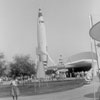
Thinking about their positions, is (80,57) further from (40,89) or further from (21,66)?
(40,89)

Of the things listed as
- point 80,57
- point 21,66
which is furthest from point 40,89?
point 80,57

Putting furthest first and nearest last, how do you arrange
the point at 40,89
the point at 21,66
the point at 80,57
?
the point at 80,57 < the point at 21,66 < the point at 40,89

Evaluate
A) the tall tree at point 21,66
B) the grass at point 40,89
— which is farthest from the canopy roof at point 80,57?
the grass at point 40,89

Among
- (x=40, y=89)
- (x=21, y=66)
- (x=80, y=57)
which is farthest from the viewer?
(x=80, y=57)

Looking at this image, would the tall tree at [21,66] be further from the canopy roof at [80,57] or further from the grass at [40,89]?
the canopy roof at [80,57]

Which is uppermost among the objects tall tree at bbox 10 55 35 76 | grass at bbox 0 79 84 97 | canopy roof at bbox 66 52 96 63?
canopy roof at bbox 66 52 96 63

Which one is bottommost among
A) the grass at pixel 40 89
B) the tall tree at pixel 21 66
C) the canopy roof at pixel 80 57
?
the grass at pixel 40 89

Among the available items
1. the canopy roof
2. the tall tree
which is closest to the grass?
the tall tree

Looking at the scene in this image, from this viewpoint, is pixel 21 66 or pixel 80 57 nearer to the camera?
pixel 21 66

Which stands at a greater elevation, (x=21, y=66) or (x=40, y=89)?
(x=21, y=66)

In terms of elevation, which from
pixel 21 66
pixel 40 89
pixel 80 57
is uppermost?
pixel 80 57

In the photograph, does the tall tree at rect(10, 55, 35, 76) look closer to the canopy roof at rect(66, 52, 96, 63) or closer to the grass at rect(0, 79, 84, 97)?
the grass at rect(0, 79, 84, 97)

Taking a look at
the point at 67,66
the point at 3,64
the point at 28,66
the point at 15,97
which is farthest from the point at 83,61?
the point at 15,97

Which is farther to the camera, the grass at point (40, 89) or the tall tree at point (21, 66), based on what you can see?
the tall tree at point (21, 66)
